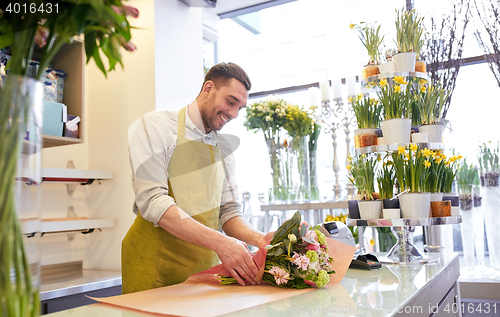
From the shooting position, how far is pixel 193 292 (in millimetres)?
978

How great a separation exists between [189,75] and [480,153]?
6.05 feet

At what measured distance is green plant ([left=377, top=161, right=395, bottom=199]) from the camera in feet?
5.04

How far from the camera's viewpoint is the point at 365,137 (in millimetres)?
1681

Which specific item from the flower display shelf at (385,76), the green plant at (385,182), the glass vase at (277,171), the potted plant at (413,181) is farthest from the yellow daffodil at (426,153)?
the glass vase at (277,171)

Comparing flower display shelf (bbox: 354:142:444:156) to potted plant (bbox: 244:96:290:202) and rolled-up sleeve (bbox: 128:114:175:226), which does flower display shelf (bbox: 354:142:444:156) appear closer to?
rolled-up sleeve (bbox: 128:114:175:226)

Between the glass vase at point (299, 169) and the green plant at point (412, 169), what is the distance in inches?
50.8

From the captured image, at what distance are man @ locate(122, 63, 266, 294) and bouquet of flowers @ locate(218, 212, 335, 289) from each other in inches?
9.3

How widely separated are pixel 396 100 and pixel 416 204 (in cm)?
42

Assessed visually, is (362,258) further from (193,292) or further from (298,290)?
(193,292)

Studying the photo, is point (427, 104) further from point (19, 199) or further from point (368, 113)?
point (19, 199)

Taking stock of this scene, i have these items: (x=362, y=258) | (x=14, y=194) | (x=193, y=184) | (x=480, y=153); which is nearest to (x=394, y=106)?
(x=362, y=258)

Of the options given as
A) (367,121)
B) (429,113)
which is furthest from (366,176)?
(429,113)

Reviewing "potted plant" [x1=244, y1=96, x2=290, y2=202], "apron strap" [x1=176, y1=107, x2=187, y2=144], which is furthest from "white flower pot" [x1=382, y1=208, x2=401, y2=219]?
"potted plant" [x1=244, y1=96, x2=290, y2=202]

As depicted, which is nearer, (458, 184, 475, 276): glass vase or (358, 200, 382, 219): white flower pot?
(358, 200, 382, 219): white flower pot
